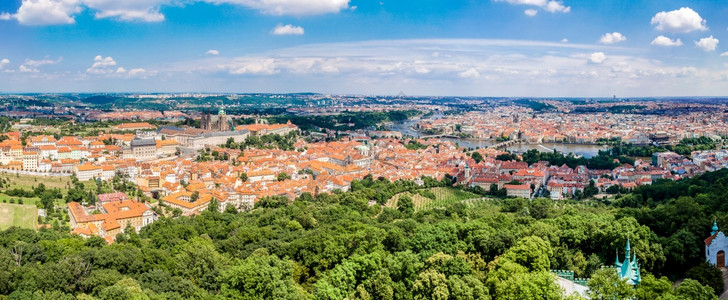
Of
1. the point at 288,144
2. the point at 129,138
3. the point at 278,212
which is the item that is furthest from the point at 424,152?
the point at 278,212

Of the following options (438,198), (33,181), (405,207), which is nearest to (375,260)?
(405,207)

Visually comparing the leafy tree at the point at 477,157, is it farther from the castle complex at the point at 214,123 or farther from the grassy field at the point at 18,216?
the grassy field at the point at 18,216

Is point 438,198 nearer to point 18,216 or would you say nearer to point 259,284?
point 259,284

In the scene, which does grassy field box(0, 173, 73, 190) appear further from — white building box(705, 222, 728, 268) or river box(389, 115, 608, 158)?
river box(389, 115, 608, 158)

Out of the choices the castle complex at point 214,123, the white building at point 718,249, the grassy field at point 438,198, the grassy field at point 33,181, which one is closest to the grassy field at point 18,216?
the grassy field at point 33,181

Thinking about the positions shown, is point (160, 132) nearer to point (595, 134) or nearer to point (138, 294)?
point (138, 294)

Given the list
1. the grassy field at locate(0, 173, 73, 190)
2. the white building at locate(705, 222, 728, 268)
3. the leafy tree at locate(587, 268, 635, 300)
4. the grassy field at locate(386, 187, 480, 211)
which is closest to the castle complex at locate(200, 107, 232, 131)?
the grassy field at locate(0, 173, 73, 190)
